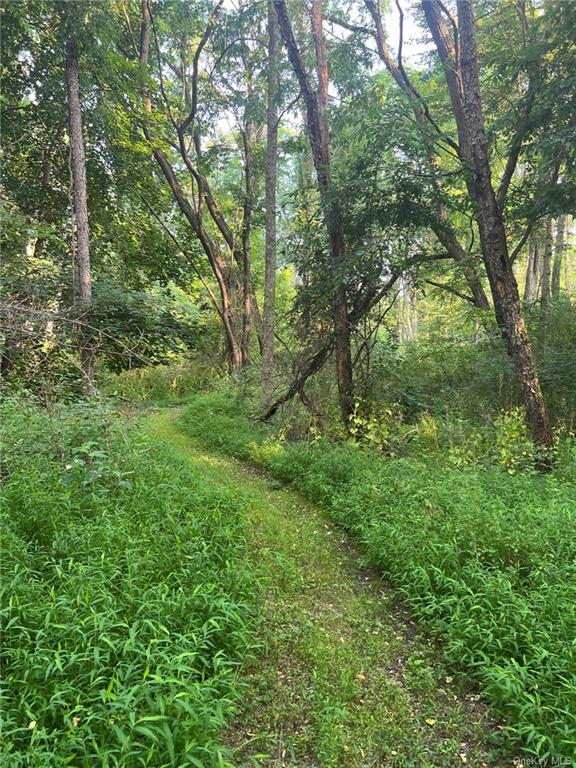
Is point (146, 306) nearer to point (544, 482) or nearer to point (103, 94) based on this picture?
point (103, 94)

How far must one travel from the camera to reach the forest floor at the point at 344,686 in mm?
2088

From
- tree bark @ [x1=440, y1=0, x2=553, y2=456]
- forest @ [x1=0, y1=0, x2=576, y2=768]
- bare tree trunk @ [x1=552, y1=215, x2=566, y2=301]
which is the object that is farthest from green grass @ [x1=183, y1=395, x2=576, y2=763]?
bare tree trunk @ [x1=552, y1=215, x2=566, y2=301]

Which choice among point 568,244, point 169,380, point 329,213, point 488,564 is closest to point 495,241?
point 329,213

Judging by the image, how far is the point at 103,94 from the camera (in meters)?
8.93

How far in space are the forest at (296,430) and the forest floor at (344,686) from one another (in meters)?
0.02

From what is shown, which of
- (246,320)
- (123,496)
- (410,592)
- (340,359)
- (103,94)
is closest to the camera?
(410,592)

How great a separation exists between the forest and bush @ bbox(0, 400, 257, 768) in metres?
0.02

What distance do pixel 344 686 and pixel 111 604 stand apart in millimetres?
1489

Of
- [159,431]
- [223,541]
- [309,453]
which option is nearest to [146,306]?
[159,431]

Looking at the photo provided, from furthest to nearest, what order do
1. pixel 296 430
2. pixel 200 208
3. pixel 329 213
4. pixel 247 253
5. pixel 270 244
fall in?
pixel 247 253 < pixel 200 208 < pixel 270 244 < pixel 296 430 < pixel 329 213

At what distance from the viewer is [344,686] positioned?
245 cm

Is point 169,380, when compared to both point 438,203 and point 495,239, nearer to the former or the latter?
point 438,203

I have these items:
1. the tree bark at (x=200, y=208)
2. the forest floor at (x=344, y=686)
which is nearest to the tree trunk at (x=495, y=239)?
the forest floor at (x=344, y=686)

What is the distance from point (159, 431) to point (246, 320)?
658 cm
